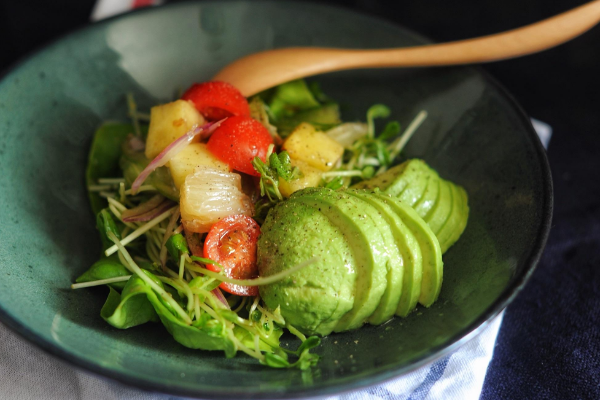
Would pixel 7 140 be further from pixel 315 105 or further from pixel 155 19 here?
pixel 315 105

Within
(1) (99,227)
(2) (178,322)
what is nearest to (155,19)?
(1) (99,227)

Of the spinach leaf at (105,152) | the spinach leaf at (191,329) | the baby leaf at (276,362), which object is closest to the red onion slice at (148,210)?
the spinach leaf at (105,152)

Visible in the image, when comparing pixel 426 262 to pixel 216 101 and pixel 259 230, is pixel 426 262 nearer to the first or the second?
pixel 259 230

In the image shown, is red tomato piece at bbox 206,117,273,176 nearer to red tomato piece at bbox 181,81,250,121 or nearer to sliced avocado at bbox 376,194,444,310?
red tomato piece at bbox 181,81,250,121

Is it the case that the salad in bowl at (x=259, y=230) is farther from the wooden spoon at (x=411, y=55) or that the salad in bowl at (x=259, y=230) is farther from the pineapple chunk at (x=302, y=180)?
the wooden spoon at (x=411, y=55)

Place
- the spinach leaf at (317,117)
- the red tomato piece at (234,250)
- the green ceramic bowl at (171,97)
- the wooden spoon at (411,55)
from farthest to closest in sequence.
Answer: the spinach leaf at (317,117) < the wooden spoon at (411,55) < the red tomato piece at (234,250) < the green ceramic bowl at (171,97)
